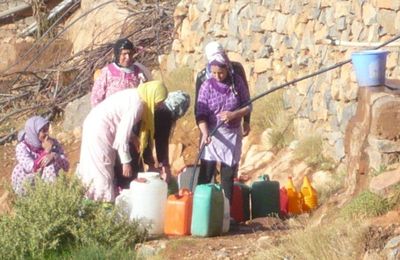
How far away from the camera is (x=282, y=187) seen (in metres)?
11.7

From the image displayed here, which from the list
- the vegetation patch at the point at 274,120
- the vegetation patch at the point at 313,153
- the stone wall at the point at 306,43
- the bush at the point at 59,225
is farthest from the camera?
the vegetation patch at the point at 274,120

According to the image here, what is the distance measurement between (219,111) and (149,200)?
1.30m

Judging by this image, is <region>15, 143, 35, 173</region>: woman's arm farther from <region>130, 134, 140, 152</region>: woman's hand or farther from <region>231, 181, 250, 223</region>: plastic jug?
<region>231, 181, 250, 223</region>: plastic jug

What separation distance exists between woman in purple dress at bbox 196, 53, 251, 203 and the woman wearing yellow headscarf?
0.66 meters

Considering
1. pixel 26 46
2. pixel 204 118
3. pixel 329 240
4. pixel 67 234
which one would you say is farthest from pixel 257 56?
pixel 26 46

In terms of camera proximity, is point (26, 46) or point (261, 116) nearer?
point (261, 116)

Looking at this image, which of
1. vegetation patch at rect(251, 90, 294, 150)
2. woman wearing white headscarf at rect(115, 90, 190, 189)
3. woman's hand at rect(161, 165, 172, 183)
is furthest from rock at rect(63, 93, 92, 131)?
woman wearing white headscarf at rect(115, 90, 190, 189)

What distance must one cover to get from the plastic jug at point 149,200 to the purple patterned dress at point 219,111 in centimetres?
106

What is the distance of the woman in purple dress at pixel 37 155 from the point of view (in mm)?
10453

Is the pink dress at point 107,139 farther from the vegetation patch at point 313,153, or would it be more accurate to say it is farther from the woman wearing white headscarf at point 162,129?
the vegetation patch at point 313,153

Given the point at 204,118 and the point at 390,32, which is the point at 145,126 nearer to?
the point at 204,118

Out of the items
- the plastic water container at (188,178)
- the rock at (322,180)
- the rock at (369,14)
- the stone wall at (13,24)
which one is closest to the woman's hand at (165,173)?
the plastic water container at (188,178)

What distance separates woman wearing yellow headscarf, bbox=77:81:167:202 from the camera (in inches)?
389

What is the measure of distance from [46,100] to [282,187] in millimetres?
8055
